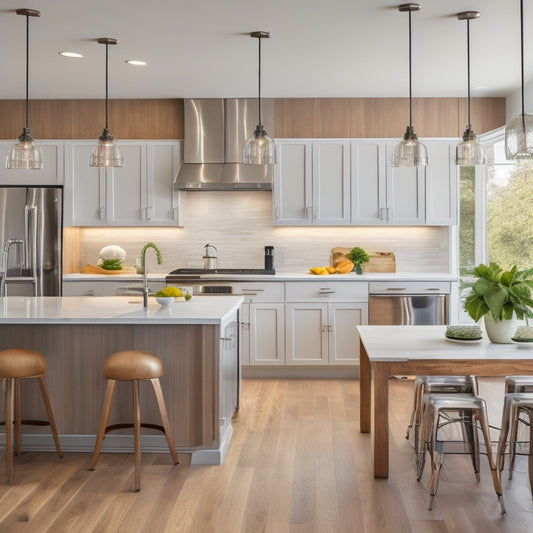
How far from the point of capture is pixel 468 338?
358 centimetres

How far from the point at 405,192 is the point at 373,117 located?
86cm

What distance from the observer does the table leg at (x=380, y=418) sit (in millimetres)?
3369

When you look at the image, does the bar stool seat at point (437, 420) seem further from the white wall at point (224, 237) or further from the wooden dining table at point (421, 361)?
the white wall at point (224, 237)

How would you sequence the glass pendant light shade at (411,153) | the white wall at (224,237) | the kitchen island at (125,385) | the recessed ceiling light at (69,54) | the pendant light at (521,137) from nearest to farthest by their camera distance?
the pendant light at (521,137) → the kitchen island at (125,385) → the glass pendant light shade at (411,153) → the recessed ceiling light at (69,54) → the white wall at (224,237)

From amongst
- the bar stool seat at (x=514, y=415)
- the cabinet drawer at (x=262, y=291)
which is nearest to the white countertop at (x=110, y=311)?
the cabinet drawer at (x=262, y=291)

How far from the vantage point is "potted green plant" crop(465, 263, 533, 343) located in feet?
11.3

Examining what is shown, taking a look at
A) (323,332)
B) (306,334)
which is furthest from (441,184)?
(306,334)

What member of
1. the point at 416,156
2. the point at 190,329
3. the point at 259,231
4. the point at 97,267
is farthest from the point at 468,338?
the point at 97,267

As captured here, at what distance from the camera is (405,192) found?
661cm

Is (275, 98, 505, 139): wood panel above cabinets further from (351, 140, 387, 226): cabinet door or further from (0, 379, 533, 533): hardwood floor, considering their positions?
(0, 379, 533, 533): hardwood floor

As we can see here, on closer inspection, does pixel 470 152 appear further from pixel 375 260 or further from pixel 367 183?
pixel 375 260

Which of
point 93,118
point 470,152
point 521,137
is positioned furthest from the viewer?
point 93,118

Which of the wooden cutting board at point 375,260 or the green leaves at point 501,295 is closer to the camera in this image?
the green leaves at point 501,295

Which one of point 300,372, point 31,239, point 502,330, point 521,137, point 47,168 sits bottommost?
point 300,372
